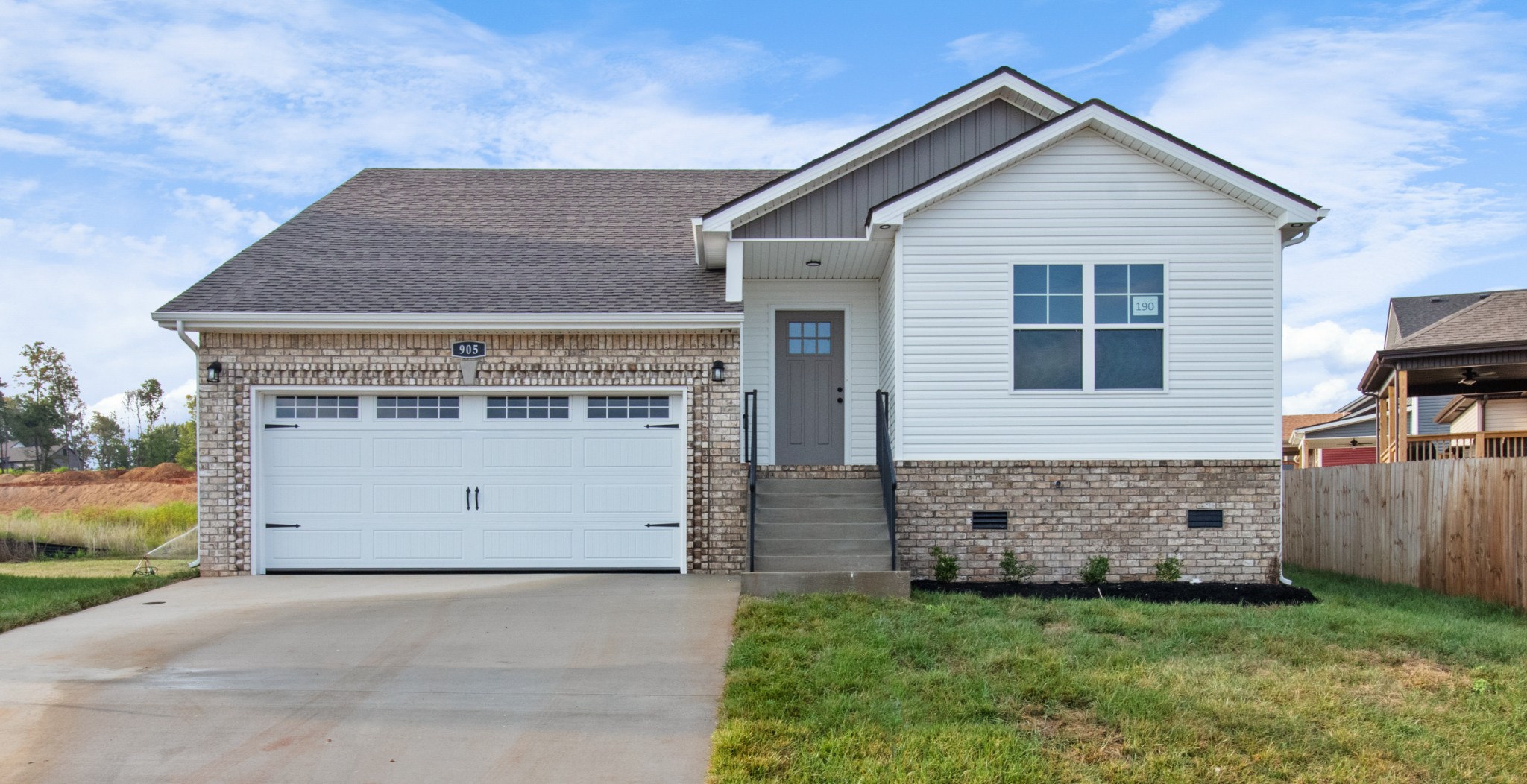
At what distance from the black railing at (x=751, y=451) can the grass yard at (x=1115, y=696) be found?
4.38 ft

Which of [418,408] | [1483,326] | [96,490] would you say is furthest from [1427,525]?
[96,490]

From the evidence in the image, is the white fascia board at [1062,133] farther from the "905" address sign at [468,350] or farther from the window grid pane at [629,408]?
the "905" address sign at [468,350]

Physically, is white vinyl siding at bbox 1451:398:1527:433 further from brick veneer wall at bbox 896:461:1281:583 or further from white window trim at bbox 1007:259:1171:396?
white window trim at bbox 1007:259:1171:396

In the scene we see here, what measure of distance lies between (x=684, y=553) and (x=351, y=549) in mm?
3758

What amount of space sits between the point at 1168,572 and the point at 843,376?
14.5 ft

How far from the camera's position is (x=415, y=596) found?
33.1ft

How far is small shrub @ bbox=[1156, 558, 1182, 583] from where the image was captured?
1119 centimetres

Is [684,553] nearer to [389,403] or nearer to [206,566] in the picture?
[389,403]

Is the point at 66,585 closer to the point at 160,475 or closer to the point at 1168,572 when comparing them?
the point at 1168,572

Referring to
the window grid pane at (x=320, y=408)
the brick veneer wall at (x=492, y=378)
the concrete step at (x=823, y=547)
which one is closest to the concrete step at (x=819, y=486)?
the brick veneer wall at (x=492, y=378)

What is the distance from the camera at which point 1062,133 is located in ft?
36.9

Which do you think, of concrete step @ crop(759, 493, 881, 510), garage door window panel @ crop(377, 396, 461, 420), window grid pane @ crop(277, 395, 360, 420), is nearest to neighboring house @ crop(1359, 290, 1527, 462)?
concrete step @ crop(759, 493, 881, 510)

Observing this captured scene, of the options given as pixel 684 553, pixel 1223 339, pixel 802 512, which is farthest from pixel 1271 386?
pixel 684 553

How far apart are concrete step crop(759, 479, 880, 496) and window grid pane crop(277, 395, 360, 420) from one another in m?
4.73
